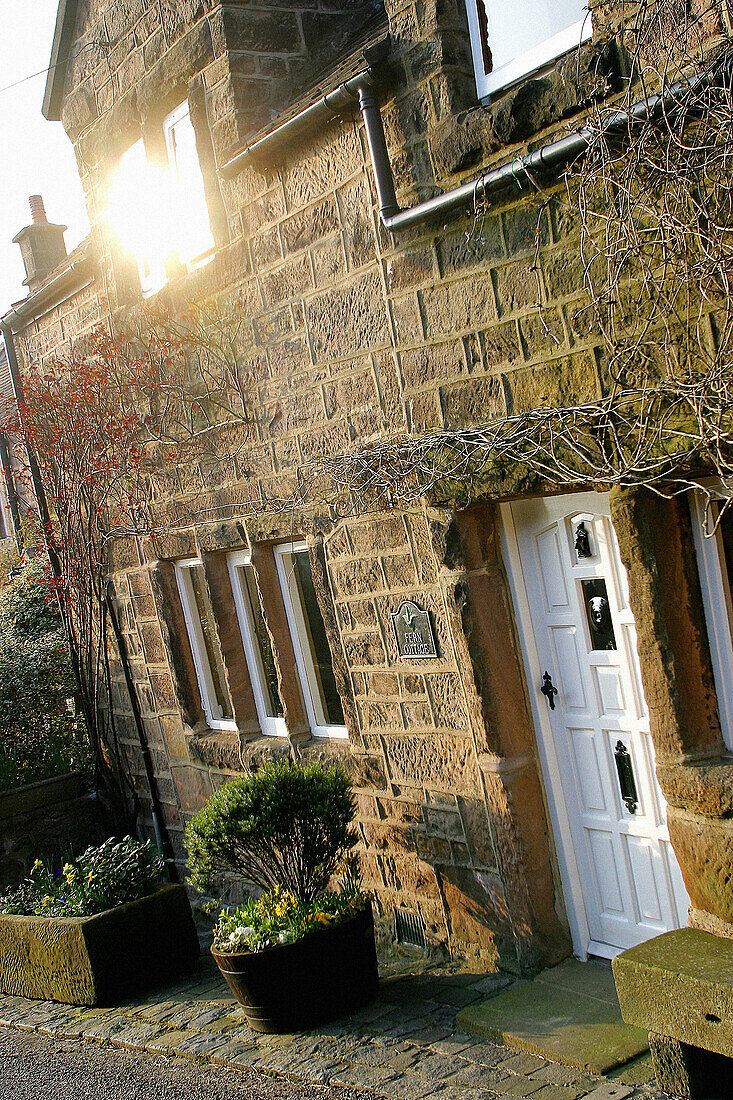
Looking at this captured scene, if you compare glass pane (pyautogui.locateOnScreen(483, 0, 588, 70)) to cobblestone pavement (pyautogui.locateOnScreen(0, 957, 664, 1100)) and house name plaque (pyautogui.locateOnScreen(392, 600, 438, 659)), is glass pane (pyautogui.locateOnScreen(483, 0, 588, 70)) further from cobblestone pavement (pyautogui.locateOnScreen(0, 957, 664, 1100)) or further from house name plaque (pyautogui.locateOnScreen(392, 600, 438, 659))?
cobblestone pavement (pyautogui.locateOnScreen(0, 957, 664, 1100))

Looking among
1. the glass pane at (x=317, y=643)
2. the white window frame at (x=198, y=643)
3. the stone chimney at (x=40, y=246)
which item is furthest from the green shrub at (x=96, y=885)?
the stone chimney at (x=40, y=246)

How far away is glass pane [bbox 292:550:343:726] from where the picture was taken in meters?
6.48

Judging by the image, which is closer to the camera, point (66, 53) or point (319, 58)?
point (319, 58)

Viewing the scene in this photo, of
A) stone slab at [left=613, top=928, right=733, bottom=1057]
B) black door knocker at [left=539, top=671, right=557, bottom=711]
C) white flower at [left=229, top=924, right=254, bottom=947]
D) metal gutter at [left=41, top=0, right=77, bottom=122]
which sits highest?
metal gutter at [left=41, top=0, right=77, bottom=122]

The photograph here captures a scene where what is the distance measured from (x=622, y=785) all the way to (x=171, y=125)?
5.27m

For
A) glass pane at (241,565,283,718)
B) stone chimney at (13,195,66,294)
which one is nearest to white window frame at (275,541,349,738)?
glass pane at (241,565,283,718)

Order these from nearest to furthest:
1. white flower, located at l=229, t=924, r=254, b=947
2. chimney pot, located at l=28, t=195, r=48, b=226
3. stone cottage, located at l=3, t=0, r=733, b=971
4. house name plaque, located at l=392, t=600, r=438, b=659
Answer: stone cottage, located at l=3, t=0, r=733, b=971, white flower, located at l=229, t=924, r=254, b=947, house name plaque, located at l=392, t=600, r=438, b=659, chimney pot, located at l=28, t=195, r=48, b=226

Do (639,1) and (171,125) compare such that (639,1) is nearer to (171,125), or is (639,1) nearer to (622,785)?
(622,785)

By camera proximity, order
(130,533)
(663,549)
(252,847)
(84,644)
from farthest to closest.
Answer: (84,644) < (130,533) < (252,847) < (663,549)

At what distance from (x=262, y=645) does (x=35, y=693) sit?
3.00 metres

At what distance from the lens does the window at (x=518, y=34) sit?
4.20 metres

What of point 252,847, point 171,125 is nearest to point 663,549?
point 252,847

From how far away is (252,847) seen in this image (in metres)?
5.37

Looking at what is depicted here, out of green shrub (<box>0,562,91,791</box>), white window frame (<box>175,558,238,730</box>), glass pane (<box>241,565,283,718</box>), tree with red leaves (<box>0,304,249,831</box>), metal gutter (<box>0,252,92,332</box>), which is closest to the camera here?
→ tree with red leaves (<box>0,304,249,831</box>)
